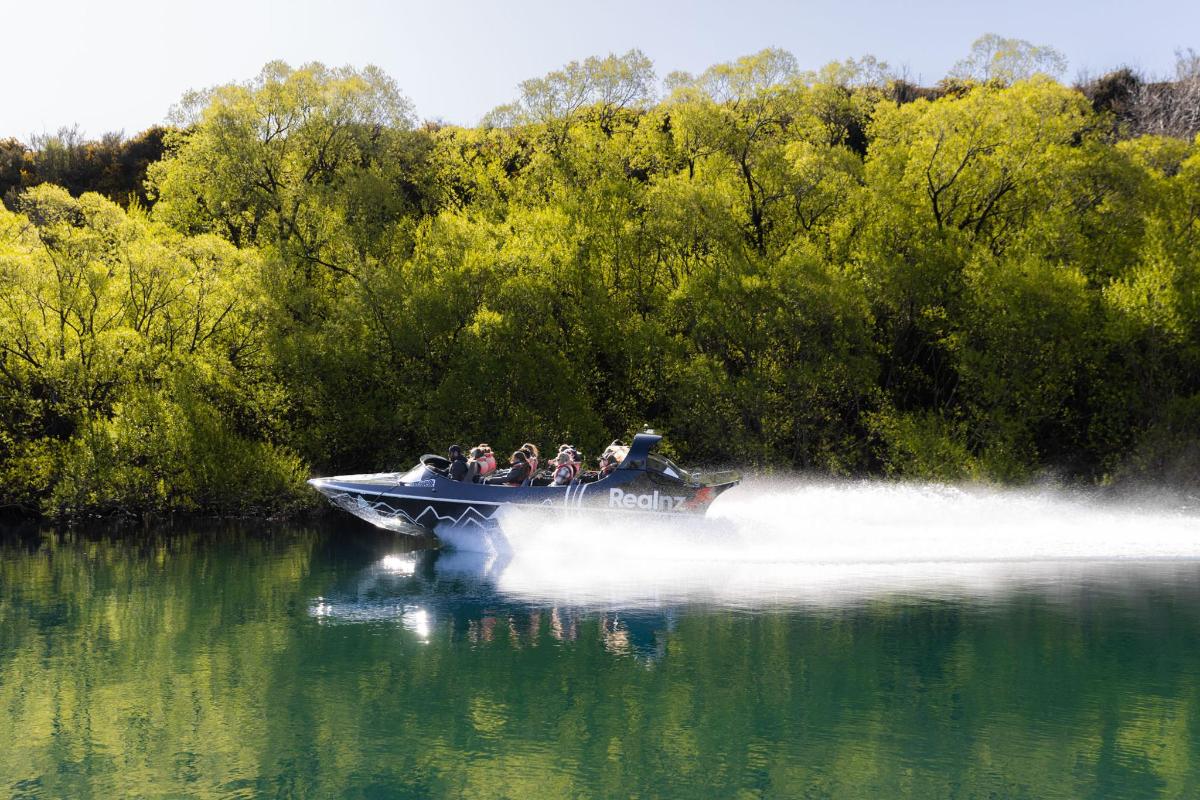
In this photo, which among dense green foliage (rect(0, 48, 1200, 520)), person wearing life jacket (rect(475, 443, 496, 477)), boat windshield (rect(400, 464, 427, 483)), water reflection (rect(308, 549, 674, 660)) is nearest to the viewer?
water reflection (rect(308, 549, 674, 660))

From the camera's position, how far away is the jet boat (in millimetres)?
24547

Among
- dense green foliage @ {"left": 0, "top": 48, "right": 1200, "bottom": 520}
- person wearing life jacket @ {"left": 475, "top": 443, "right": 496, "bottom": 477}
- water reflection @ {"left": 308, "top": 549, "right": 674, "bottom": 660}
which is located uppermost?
dense green foliage @ {"left": 0, "top": 48, "right": 1200, "bottom": 520}

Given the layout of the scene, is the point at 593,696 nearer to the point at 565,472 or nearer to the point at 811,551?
the point at 565,472

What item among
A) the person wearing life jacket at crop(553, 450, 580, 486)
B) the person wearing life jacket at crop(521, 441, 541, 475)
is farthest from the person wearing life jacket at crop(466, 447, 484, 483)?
the person wearing life jacket at crop(553, 450, 580, 486)

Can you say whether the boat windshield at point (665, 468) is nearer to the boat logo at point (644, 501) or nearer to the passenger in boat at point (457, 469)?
the boat logo at point (644, 501)

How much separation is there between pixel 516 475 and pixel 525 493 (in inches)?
27.4

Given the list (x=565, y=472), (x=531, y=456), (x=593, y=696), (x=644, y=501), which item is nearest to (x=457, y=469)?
(x=531, y=456)

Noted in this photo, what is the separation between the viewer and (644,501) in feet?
80.6

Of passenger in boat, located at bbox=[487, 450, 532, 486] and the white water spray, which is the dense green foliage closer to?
the white water spray

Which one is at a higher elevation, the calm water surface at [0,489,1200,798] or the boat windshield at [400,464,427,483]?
the boat windshield at [400,464,427,483]

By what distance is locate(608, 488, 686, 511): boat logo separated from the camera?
24.5 meters

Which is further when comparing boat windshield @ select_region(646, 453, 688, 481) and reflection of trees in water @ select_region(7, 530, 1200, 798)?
boat windshield @ select_region(646, 453, 688, 481)

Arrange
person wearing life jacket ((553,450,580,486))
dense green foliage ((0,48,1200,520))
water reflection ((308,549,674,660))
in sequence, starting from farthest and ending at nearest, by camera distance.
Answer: dense green foliage ((0,48,1200,520))
person wearing life jacket ((553,450,580,486))
water reflection ((308,549,674,660))

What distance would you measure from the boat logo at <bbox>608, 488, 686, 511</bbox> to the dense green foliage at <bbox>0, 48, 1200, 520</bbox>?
11.1m
